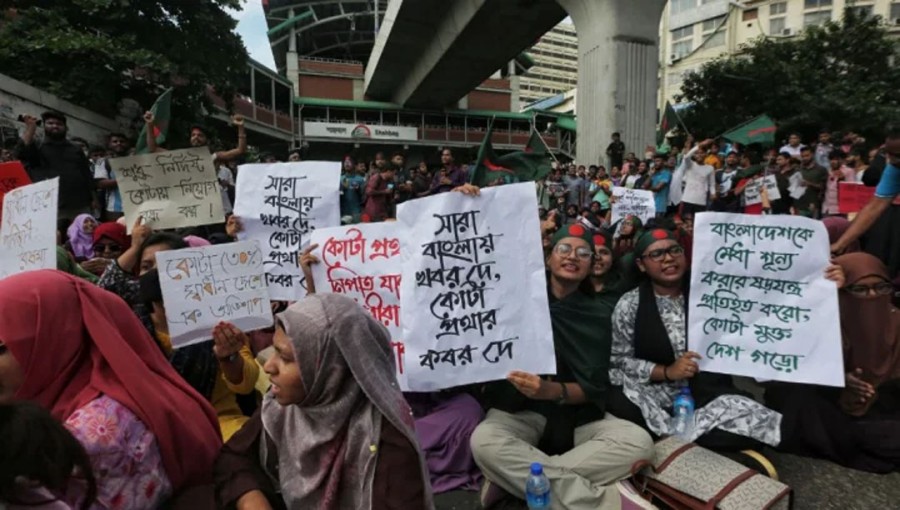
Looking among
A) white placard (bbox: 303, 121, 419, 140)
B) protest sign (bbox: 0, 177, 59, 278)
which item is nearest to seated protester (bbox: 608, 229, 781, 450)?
protest sign (bbox: 0, 177, 59, 278)

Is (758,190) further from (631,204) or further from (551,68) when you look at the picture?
(551,68)

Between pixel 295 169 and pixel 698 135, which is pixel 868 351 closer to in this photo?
pixel 295 169

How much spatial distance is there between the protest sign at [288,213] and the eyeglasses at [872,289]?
2824mm

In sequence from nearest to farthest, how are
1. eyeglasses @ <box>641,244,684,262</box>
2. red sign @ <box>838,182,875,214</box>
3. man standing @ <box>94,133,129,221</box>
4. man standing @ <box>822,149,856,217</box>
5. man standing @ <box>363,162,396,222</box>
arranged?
eyeglasses @ <box>641,244,684,262</box> → red sign @ <box>838,182,875,214</box> → man standing @ <box>94,133,129,221</box> → man standing @ <box>822,149,856,217</box> → man standing @ <box>363,162,396,222</box>

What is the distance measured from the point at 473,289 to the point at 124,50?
12.9 meters

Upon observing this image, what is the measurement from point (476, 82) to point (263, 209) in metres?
23.8

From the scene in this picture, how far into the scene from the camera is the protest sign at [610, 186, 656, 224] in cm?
660

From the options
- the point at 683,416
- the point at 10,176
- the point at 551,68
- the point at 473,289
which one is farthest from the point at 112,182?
the point at 551,68

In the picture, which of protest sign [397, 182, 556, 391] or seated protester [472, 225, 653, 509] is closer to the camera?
seated protester [472, 225, 653, 509]

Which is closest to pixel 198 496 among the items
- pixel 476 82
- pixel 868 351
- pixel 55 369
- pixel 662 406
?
pixel 55 369

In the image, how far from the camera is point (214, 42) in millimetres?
15398

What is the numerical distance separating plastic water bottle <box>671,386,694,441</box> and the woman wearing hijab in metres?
4.36

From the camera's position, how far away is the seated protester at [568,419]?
2.40 metres

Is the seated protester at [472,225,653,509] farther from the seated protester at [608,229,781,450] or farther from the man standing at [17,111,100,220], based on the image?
the man standing at [17,111,100,220]
